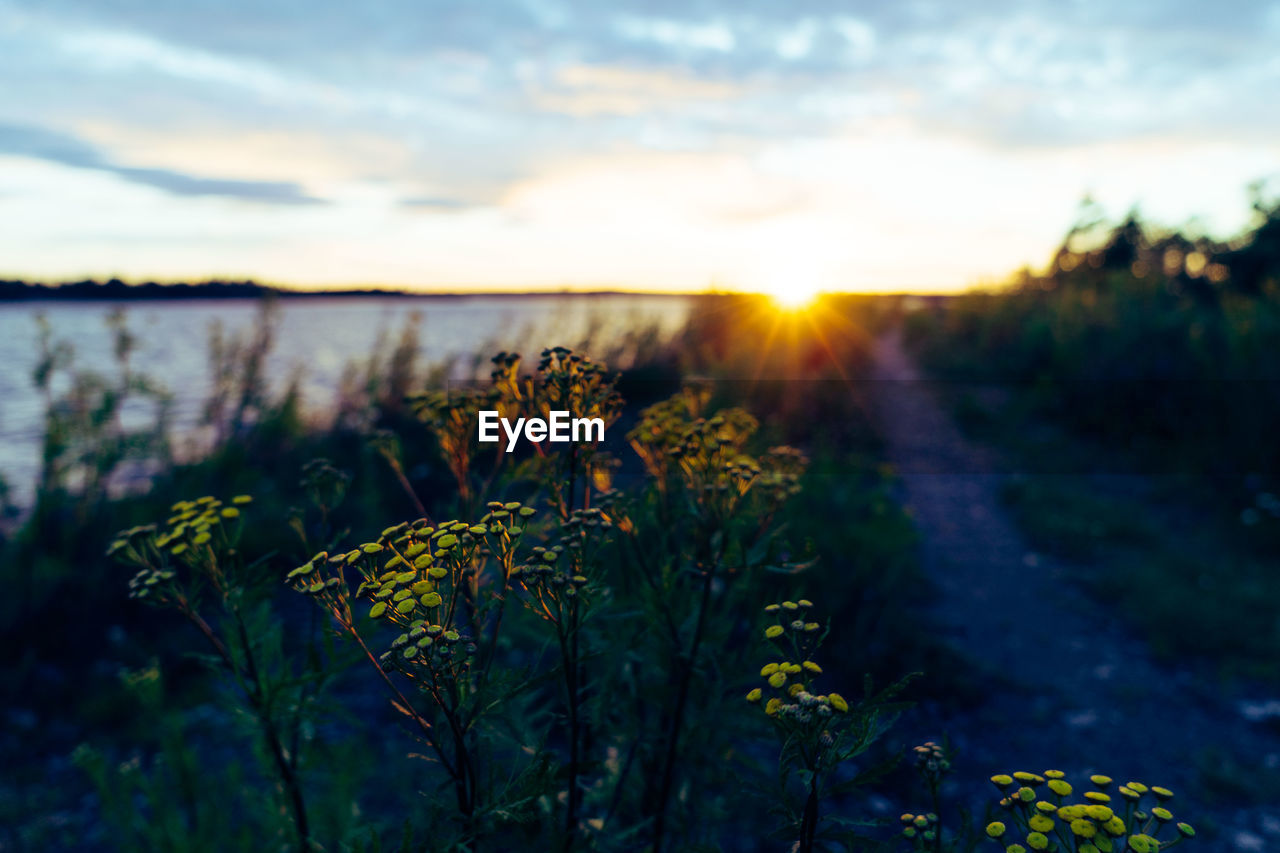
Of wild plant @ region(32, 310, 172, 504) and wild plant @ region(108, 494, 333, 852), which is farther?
wild plant @ region(32, 310, 172, 504)

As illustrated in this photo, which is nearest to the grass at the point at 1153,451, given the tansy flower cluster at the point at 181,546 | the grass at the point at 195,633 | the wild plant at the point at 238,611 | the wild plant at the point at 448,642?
the grass at the point at 195,633

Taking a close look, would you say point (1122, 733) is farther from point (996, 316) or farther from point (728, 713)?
point (996, 316)

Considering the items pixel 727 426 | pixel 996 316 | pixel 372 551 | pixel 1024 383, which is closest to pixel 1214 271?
pixel 996 316

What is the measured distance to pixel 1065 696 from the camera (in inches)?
192

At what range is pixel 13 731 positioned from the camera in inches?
173

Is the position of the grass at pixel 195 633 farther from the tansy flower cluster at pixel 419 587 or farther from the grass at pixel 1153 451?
the grass at pixel 1153 451

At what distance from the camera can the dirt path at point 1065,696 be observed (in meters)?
4.11

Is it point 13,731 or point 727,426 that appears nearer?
point 727,426

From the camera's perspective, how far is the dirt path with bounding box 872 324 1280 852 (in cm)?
411

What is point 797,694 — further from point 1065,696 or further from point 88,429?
point 88,429

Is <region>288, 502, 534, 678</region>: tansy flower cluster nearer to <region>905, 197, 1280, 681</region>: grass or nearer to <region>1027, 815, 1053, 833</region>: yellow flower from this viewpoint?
<region>1027, 815, 1053, 833</region>: yellow flower

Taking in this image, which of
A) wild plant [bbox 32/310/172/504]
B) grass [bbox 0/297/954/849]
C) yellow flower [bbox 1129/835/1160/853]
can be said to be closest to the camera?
yellow flower [bbox 1129/835/1160/853]

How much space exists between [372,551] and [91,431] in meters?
6.98

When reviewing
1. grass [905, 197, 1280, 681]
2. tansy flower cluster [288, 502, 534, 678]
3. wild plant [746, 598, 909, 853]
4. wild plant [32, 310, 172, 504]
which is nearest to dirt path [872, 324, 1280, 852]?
grass [905, 197, 1280, 681]
